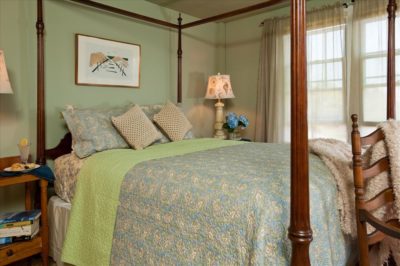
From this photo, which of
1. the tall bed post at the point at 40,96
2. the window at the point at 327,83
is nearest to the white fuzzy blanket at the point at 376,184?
the window at the point at 327,83

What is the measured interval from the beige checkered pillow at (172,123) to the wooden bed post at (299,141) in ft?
6.23

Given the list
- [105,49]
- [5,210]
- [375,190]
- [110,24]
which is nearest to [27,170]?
[5,210]

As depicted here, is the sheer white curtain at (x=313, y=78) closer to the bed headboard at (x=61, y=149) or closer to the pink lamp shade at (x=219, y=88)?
the pink lamp shade at (x=219, y=88)

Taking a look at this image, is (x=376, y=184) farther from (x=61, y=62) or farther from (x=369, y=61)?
(x=61, y=62)

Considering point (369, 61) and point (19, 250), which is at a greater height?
point (369, 61)

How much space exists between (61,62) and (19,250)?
162cm

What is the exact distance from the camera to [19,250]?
6.37 feet

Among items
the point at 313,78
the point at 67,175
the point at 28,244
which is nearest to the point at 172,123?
the point at 67,175

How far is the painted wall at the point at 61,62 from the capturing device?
8.08ft

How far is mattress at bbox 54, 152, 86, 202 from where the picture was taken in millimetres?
2158

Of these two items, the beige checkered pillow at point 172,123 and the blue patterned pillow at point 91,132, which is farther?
the beige checkered pillow at point 172,123

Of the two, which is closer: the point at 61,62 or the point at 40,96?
the point at 40,96

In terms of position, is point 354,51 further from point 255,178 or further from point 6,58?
point 6,58

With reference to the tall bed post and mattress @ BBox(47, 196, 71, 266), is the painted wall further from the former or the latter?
mattress @ BBox(47, 196, 71, 266)
